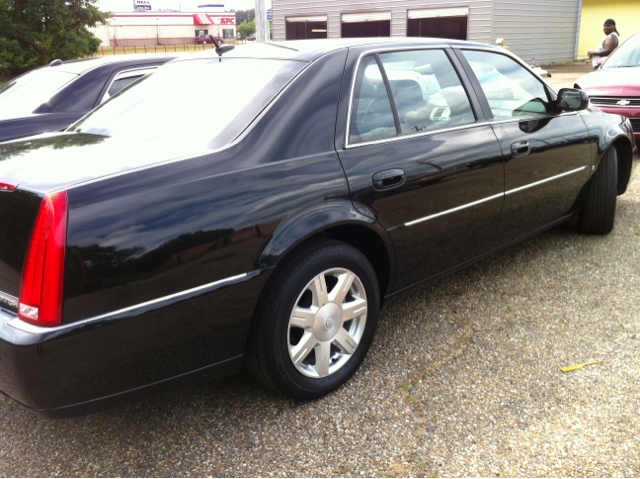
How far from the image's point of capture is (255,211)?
2254mm

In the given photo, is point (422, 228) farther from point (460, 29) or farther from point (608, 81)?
point (460, 29)

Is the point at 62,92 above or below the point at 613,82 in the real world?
above

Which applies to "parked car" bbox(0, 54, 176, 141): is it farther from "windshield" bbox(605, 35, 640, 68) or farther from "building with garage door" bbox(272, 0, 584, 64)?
"building with garage door" bbox(272, 0, 584, 64)

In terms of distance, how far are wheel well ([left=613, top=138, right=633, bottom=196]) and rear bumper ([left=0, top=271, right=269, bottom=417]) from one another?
3.58 meters

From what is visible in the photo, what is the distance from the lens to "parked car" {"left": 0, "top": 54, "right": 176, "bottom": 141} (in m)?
5.21

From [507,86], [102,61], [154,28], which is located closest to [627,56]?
[507,86]

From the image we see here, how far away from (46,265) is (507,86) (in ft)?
9.52

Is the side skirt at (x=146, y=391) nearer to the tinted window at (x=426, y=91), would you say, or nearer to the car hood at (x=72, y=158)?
the car hood at (x=72, y=158)

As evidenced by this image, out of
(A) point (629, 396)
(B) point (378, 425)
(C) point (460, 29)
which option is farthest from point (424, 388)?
(C) point (460, 29)

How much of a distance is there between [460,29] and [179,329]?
2244 cm

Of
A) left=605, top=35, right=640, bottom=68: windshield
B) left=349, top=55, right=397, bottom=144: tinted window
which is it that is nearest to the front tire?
left=349, top=55, right=397, bottom=144: tinted window

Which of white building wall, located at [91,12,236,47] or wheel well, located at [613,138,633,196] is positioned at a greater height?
white building wall, located at [91,12,236,47]

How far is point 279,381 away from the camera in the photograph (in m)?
2.48

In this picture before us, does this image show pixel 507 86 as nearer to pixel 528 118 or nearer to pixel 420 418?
pixel 528 118
